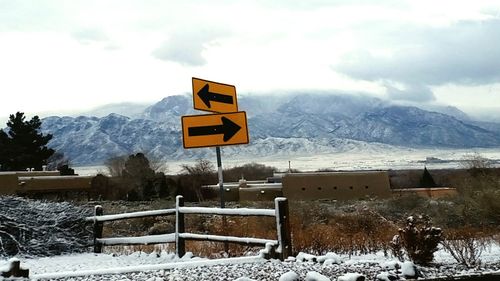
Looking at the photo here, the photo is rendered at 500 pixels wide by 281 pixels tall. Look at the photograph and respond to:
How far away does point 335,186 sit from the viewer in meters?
59.1

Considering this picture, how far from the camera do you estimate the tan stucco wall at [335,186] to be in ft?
191

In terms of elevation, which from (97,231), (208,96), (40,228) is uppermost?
(208,96)

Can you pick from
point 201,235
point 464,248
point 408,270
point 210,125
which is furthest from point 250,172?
point 408,270

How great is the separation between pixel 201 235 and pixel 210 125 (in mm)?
2016

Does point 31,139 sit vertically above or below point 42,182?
above

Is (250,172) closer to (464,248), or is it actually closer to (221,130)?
(464,248)

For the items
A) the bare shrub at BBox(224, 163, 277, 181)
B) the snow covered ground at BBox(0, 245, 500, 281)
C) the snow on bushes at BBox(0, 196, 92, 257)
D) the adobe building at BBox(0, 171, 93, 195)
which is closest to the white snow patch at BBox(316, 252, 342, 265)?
the snow covered ground at BBox(0, 245, 500, 281)

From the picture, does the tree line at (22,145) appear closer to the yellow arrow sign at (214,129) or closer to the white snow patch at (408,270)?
the yellow arrow sign at (214,129)

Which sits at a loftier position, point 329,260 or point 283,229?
point 283,229

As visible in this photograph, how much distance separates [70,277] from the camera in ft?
24.7

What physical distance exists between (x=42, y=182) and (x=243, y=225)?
41.1 metres

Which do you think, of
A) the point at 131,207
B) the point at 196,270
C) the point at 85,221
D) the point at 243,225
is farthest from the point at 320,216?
the point at 196,270

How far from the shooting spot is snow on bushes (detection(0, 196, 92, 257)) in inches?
433

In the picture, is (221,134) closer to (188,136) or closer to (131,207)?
(188,136)
